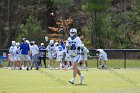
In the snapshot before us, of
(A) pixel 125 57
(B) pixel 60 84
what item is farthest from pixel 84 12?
(B) pixel 60 84

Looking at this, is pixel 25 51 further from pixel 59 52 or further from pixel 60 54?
pixel 60 54

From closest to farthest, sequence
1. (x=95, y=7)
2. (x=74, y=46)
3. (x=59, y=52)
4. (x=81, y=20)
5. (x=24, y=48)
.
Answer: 1. (x=74, y=46)
2. (x=24, y=48)
3. (x=59, y=52)
4. (x=95, y=7)
5. (x=81, y=20)

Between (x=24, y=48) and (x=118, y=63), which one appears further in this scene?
(x=118, y=63)

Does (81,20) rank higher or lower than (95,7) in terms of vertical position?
lower

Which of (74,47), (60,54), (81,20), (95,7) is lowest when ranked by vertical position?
(60,54)

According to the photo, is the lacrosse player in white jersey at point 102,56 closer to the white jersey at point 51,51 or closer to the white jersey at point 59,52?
the white jersey at point 59,52

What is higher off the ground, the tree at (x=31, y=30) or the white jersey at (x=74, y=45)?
the tree at (x=31, y=30)

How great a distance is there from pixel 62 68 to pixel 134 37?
27.1 metres

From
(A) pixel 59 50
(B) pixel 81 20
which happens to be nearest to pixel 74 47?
(A) pixel 59 50

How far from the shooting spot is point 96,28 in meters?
61.4

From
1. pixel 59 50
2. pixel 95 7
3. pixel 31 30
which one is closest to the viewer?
pixel 59 50

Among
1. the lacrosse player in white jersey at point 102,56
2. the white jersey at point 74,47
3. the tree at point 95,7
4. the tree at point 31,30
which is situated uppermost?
the tree at point 95,7

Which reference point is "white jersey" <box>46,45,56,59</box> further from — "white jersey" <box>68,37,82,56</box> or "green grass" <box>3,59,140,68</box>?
"white jersey" <box>68,37,82,56</box>

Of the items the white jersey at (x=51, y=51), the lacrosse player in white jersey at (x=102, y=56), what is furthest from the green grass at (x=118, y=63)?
the white jersey at (x=51, y=51)
